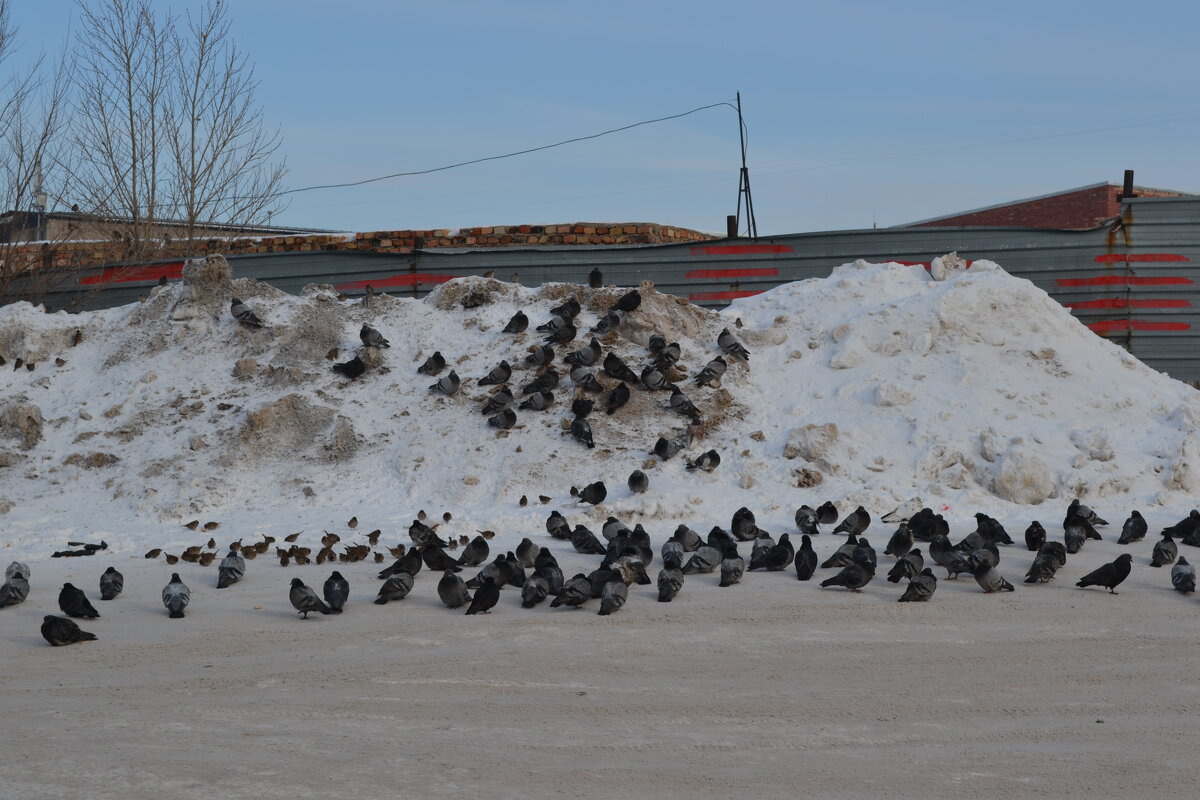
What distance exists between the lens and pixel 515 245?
658 inches

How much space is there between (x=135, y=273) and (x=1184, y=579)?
14697 millimetres

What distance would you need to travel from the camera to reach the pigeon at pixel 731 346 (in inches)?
510

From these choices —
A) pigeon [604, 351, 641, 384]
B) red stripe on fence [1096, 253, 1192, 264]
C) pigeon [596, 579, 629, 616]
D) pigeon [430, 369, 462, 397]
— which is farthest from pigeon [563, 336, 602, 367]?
red stripe on fence [1096, 253, 1192, 264]

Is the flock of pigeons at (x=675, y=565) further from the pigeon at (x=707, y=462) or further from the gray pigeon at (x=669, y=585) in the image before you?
the pigeon at (x=707, y=462)

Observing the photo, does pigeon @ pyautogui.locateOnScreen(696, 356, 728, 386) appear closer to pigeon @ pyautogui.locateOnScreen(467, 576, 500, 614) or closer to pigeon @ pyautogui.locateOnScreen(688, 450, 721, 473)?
pigeon @ pyautogui.locateOnScreen(688, 450, 721, 473)

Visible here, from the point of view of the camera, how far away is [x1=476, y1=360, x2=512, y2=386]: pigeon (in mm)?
12430

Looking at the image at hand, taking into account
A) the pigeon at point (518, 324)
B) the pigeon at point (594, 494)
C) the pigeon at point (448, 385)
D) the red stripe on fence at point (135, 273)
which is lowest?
the pigeon at point (594, 494)

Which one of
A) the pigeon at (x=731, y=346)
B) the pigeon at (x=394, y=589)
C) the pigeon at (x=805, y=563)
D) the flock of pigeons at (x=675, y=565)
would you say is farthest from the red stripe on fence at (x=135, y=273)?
the pigeon at (x=805, y=563)

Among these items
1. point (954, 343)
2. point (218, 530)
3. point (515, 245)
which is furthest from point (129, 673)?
point (515, 245)

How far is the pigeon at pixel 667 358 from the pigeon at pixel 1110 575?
18.7 feet

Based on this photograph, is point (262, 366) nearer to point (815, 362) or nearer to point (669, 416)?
point (669, 416)

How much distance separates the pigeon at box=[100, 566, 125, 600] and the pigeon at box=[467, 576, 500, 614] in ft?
8.65

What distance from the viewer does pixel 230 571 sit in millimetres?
8414

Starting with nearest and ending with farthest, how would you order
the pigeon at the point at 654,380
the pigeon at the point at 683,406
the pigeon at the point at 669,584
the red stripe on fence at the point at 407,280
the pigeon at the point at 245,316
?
1. the pigeon at the point at 669,584
2. the pigeon at the point at 683,406
3. the pigeon at the point at 654,380
4. the pigeon at the point at 245,316
5. the red stripe on fence at the point at 407,280
